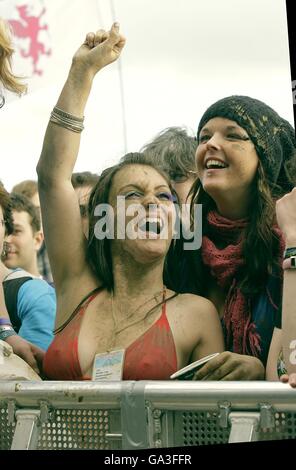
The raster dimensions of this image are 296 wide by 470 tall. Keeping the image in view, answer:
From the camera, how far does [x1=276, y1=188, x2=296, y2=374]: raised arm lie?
3.15 meters

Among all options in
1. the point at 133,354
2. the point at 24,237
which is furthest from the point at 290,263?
the point at 24,237

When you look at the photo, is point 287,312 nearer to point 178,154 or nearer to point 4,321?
point 178,154

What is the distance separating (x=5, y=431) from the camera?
11.6ft

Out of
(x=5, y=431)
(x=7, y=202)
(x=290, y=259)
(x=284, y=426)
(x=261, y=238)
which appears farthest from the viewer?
(x=7, y=202)

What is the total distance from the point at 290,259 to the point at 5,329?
1.15 m

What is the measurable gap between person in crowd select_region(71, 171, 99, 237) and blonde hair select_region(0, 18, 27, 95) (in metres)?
0.41

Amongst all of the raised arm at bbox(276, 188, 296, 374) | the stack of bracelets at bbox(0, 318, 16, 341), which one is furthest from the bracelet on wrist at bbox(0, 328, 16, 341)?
the raised arm at bbox(276, 188, 296, 374)

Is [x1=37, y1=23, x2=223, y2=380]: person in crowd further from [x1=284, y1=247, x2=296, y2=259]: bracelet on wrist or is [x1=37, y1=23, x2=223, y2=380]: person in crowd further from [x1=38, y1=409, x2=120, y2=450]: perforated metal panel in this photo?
[x1=284, y1=247, x2=296, y2=259]: bracelet on wrist

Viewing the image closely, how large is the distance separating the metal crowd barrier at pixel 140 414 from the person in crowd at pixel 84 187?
597 millimetres

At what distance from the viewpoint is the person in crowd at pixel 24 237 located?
3.73 meters

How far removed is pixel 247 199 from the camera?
10.9ft

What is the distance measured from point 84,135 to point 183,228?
488mm
